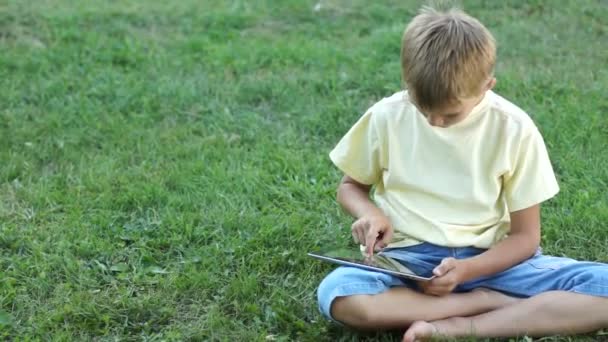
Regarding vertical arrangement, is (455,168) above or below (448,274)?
above

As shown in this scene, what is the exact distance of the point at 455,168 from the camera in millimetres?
2709

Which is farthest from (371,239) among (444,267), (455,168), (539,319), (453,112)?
(539,319)

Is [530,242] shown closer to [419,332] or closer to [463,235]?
[463,235]

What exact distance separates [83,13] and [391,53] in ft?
7.17

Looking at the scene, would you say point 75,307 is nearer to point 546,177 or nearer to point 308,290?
point 308,290

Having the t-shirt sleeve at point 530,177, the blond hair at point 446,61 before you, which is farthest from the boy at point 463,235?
the blond hair at point 446,61

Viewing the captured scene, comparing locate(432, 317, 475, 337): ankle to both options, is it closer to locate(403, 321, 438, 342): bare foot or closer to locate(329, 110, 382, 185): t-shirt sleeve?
locate(403, 321, 438, 342): bare foot

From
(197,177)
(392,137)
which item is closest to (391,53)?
(197,177)

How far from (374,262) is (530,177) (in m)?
0.52

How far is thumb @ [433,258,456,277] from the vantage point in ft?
8.54

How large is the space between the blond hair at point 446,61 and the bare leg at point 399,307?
0.61 meters

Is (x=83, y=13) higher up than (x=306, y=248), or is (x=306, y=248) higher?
(x=83, y=13)

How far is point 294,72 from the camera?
5.11 m

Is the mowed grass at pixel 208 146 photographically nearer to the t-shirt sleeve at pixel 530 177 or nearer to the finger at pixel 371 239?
the finger at pixel 371 239
